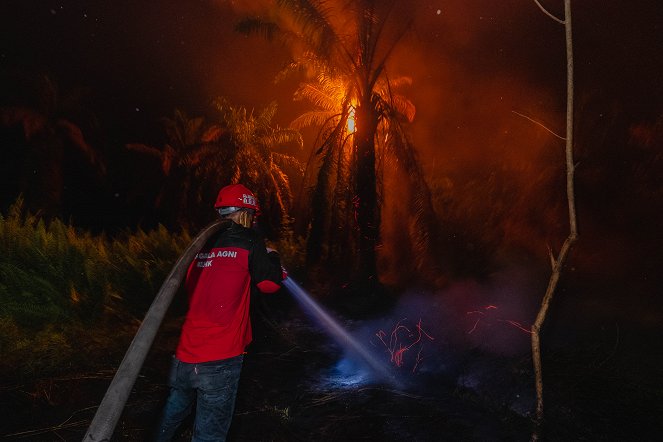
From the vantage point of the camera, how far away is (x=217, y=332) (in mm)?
2885

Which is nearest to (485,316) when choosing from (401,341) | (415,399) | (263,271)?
(401,341)

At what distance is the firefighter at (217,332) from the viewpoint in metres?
2.86

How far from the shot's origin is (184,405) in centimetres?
301

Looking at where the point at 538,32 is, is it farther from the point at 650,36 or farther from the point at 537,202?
the point at 537,202

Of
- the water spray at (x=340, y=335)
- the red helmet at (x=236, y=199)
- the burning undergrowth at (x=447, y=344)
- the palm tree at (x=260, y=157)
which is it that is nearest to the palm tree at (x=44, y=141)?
the palm tree at (x=260, y=157)

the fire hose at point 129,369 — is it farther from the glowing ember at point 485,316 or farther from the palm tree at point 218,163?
the palm tree at point 218,163

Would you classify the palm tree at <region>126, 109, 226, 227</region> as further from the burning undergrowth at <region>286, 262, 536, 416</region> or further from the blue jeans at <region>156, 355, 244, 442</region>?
the blue jeans at <region>156, 355, 244, 442</region>

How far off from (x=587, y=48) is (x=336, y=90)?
26.3 ft

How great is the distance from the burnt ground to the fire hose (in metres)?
2.38

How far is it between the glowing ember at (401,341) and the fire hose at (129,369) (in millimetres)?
4618

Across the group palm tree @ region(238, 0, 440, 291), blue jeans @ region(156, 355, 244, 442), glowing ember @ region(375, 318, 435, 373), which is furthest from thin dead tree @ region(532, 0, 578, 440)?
palm tree @ region(238, 0, 440, 291)

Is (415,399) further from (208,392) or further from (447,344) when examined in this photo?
(208,392)

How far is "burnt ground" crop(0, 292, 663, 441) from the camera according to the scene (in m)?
4.12

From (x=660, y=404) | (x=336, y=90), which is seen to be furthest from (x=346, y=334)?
(x=336, y=90)
